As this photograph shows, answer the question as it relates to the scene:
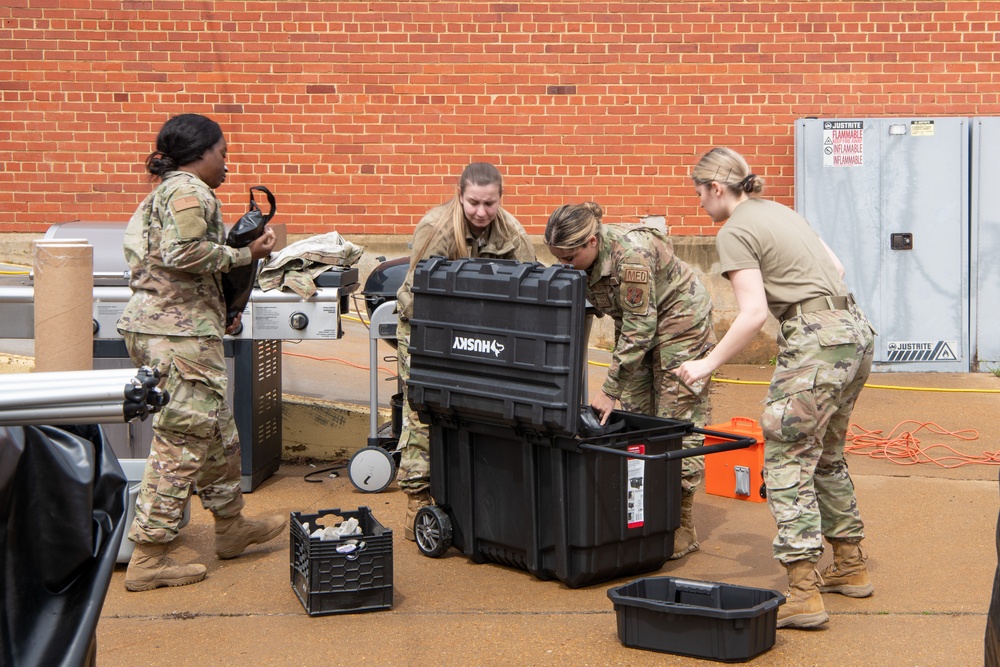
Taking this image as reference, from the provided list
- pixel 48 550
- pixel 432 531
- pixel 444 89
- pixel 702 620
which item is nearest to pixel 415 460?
pixel 432 531

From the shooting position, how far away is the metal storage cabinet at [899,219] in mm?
9750

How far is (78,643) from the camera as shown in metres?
2.42

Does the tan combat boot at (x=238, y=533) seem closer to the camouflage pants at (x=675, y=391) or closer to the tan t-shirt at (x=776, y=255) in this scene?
the camouflage pants at (x=675, y=391)

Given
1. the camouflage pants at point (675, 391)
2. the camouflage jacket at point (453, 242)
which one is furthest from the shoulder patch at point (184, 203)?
the camouflage pants at point (675, 391)

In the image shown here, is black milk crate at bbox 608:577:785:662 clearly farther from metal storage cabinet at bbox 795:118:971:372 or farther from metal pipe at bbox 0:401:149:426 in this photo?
metal storage cabinet at bbox 795:118:971:372

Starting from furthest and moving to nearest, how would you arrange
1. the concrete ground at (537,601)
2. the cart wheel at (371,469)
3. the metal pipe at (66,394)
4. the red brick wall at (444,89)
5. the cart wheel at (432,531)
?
the red brick wall at (444,89), the cart wheel at (371,469), the cart wheel at (432,531), the concrete ground at (537,601), the metal pipe at (66,394)

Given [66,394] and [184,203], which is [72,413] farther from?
[184,203]

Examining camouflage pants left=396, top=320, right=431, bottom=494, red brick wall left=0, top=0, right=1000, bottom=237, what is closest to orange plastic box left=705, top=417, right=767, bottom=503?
camouflage pants left=396, top=320, right=431, bottom=494

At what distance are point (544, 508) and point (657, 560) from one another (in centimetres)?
59

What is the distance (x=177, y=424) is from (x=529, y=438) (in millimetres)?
1478

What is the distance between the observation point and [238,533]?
5332 mm

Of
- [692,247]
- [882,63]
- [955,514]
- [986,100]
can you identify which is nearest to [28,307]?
[955,514]

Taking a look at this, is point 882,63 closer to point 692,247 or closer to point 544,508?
point 692,247

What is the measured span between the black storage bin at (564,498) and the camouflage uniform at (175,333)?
1.05 meters
